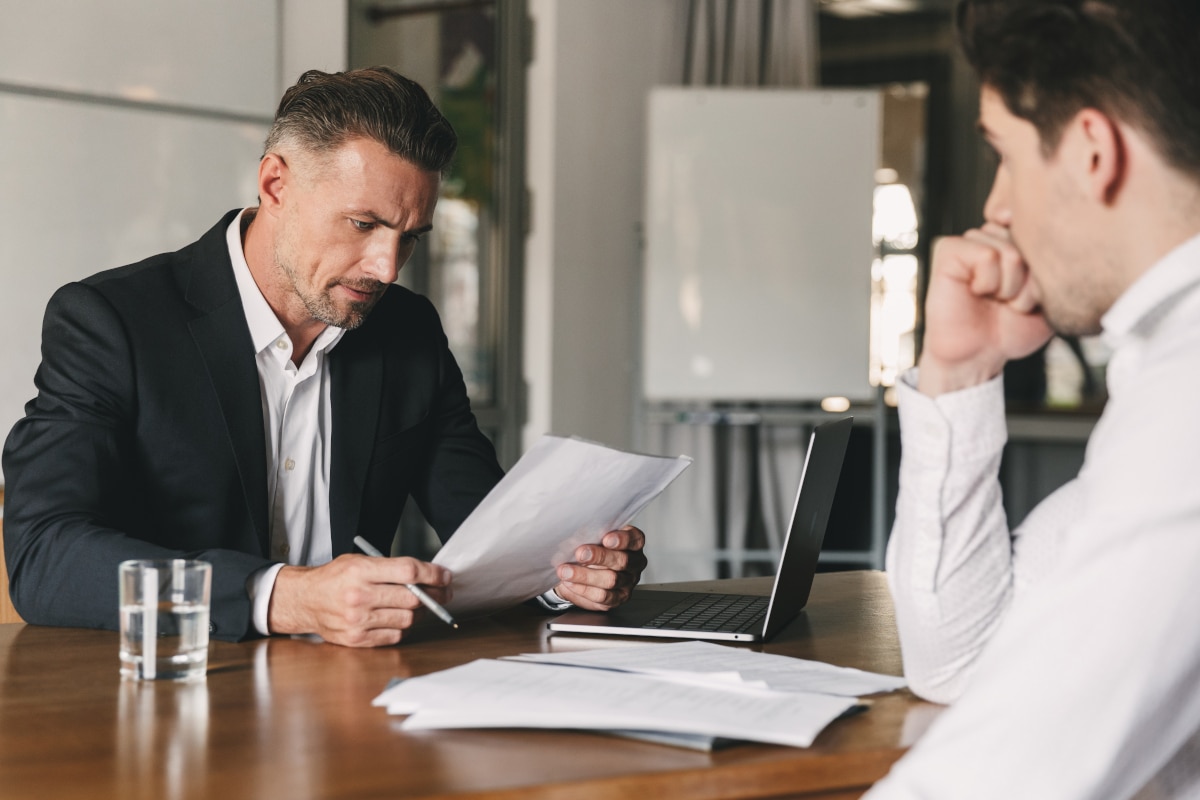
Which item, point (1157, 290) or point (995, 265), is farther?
point (995, 265)

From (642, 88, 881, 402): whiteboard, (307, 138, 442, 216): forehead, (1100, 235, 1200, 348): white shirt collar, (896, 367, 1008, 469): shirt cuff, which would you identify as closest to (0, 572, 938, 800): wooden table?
(896, 367, 1008, 469): shirt cuff

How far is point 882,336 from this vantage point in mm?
5902

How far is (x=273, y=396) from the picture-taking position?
1938 mm

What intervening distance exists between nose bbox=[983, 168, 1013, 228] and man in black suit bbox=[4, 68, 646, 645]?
0.66m

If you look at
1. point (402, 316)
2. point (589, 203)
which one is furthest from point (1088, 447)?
point (589, 203)

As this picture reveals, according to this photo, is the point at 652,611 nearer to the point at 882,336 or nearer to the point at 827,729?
the point at 827,729

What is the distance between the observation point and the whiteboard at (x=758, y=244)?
14.3 ft

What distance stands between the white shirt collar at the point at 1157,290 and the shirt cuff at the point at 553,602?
34.1 inches

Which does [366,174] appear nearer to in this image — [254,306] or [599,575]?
[254,306]

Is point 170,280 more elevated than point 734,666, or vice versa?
point 170,280

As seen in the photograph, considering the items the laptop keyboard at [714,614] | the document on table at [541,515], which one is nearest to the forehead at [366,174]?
the document on table at [541,515]

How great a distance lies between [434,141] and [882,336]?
4.26 m

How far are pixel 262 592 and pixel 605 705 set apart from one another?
1.72 ft

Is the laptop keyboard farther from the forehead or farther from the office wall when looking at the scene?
the office wall
